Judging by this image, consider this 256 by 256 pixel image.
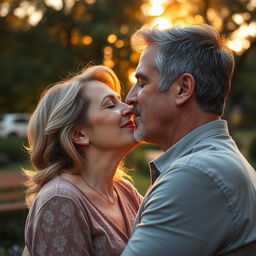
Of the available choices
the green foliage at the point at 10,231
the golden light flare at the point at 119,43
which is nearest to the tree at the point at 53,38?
the golden light flare at the point at 119,43

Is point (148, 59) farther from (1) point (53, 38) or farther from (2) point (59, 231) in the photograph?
(1) point (53, 38)

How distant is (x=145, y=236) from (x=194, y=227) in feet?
0.58

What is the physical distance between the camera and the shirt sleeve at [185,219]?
5.65 feet

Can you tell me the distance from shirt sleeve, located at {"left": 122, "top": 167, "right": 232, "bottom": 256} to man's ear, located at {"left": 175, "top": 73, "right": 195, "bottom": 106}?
404 mm

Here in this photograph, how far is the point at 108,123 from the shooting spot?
300 centimetres

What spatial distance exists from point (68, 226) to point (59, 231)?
51 millimetres

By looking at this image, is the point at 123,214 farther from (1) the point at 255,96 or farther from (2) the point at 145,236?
(1) the point at 255,96

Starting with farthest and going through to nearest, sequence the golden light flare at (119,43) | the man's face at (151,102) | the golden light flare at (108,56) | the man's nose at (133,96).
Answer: the golden light flare at (108,56) < the golden light flare at (119,43) < the man's nose at (133,96) < the man's face at (151,102)

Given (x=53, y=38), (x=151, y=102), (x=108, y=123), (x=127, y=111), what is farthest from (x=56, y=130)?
(x=53, y=38)

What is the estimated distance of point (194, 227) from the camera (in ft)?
5.67

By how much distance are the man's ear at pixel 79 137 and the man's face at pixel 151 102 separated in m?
0.82

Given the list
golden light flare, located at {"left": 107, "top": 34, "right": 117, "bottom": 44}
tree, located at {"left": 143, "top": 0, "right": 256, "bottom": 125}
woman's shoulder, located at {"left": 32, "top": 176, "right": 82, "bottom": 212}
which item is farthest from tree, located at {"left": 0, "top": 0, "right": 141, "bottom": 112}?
woman's shoulder, located at {"left": 32, "top": 176, "right": 82, "bottom": 212}

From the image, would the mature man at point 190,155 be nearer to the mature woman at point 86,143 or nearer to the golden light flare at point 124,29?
the mature woman at point 86,143

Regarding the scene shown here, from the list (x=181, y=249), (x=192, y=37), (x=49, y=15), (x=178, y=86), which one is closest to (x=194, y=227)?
(x=181, y=249)
